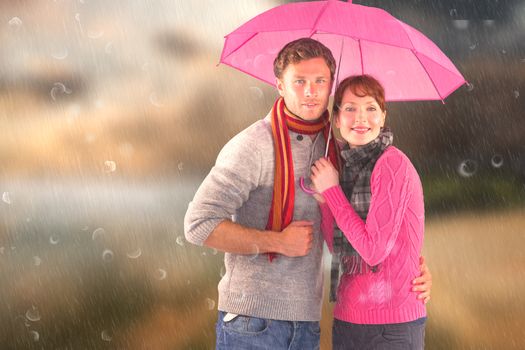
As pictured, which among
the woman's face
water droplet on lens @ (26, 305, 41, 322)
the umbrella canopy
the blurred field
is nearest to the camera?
the woman's face

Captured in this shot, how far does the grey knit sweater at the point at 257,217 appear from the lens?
267 centimetres

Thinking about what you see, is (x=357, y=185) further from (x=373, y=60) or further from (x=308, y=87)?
(x=373, y=60)

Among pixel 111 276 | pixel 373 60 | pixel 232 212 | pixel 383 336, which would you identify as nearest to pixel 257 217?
pixel 232 212

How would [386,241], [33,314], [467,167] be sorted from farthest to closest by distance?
[33,314]
[467,167]
[386,241]

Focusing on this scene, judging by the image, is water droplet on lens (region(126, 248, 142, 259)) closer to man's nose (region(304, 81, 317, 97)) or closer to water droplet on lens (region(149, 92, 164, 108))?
water droplet on lens (region(149, 92, 164, 108))

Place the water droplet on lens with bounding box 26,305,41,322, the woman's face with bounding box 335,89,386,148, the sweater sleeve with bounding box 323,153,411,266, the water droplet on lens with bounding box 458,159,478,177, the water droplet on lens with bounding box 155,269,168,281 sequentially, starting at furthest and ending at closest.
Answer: the water droplet on lens with bounding box 26,305,41,322 → the water droplet on lens with bounding box 155,269,168,281 → the water droplet on lens with bounding box 458,159,478,177 → the woman's face with bounding box 335,89,386,148 → the sweater sleeve with bounding box 323,153,411,266

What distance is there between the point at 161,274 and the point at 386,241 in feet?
9.94

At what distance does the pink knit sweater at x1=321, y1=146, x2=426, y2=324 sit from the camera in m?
2.60

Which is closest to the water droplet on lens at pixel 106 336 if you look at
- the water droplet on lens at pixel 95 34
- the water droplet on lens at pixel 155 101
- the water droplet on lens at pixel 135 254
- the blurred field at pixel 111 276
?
the blurred field at pixel 111 276

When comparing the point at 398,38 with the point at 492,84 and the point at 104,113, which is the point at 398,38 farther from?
the point at 104,113

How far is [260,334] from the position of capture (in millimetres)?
2672

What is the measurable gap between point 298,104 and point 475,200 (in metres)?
2.65

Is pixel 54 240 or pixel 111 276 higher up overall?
pixel 54 240

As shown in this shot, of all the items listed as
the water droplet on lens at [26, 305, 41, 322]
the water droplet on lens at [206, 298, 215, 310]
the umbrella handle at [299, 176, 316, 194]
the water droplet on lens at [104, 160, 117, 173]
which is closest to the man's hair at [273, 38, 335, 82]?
the umbrella handle at [299, 176, 316, 194]
